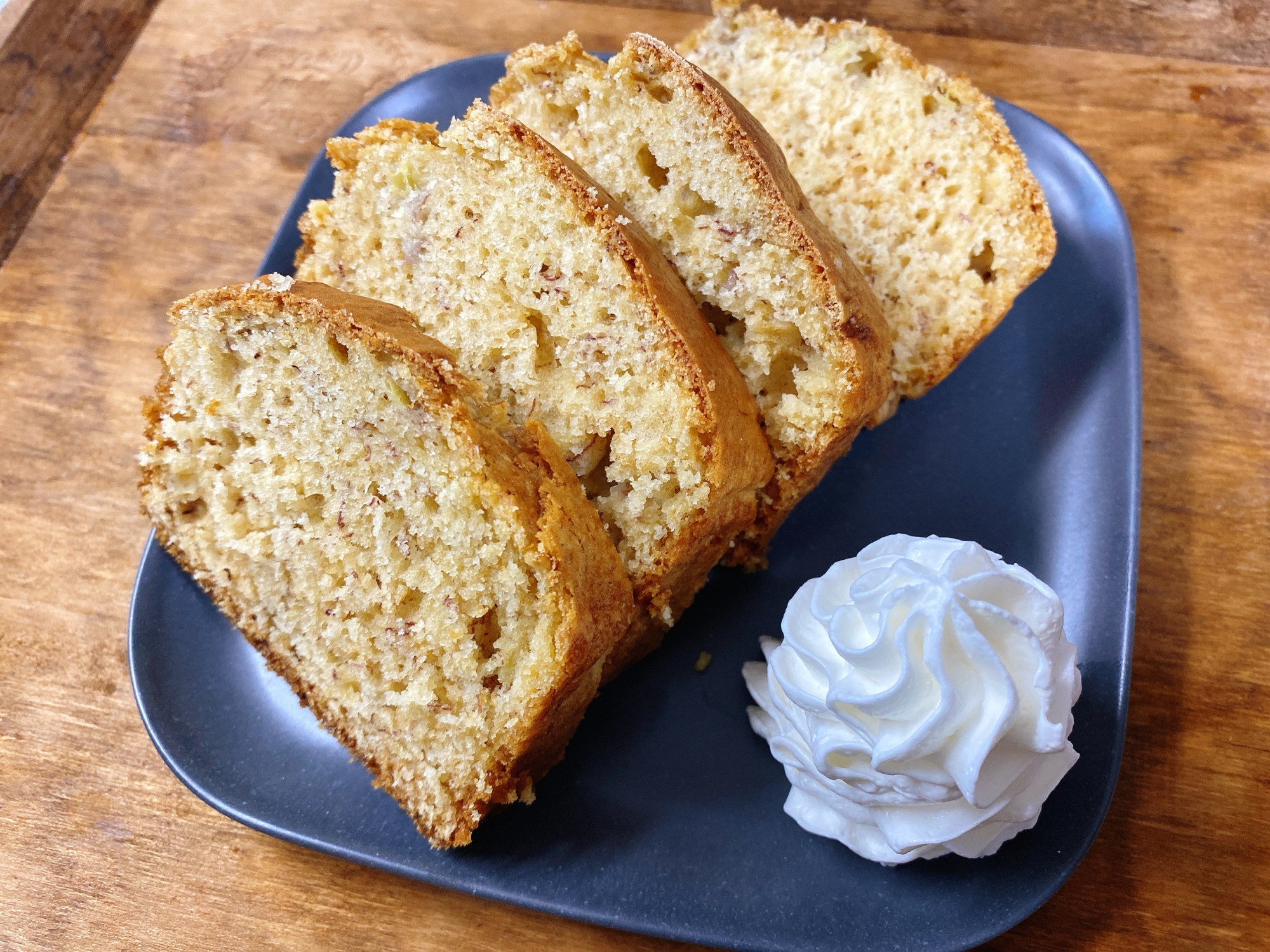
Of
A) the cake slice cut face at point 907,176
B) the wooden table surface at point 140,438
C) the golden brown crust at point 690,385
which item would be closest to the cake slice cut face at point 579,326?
the golden brown crust at point 690,385

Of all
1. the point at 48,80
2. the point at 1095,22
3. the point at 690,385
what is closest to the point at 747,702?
the point at 690,385

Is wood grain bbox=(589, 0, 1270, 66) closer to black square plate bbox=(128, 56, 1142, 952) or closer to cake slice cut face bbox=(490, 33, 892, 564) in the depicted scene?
black square plate bbox=(128, 56, 1142, 952)

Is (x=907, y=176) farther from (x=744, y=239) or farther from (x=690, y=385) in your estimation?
(x=690, y=385)

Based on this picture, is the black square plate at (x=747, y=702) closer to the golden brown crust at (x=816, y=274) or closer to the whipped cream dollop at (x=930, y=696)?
the whipped cream dollop at (x=930, y=696)

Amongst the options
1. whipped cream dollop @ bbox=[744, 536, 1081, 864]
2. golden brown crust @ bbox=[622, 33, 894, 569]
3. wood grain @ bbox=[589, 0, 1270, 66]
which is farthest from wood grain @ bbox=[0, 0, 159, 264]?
whipped cream dollop @ bbox=[744, 536, 1081, 864]

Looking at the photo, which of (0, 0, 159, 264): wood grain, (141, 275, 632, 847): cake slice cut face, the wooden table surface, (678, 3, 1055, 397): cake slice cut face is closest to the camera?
(141, 275, 632, 847): cake slice cut face

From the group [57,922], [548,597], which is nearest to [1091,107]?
[548,597]
